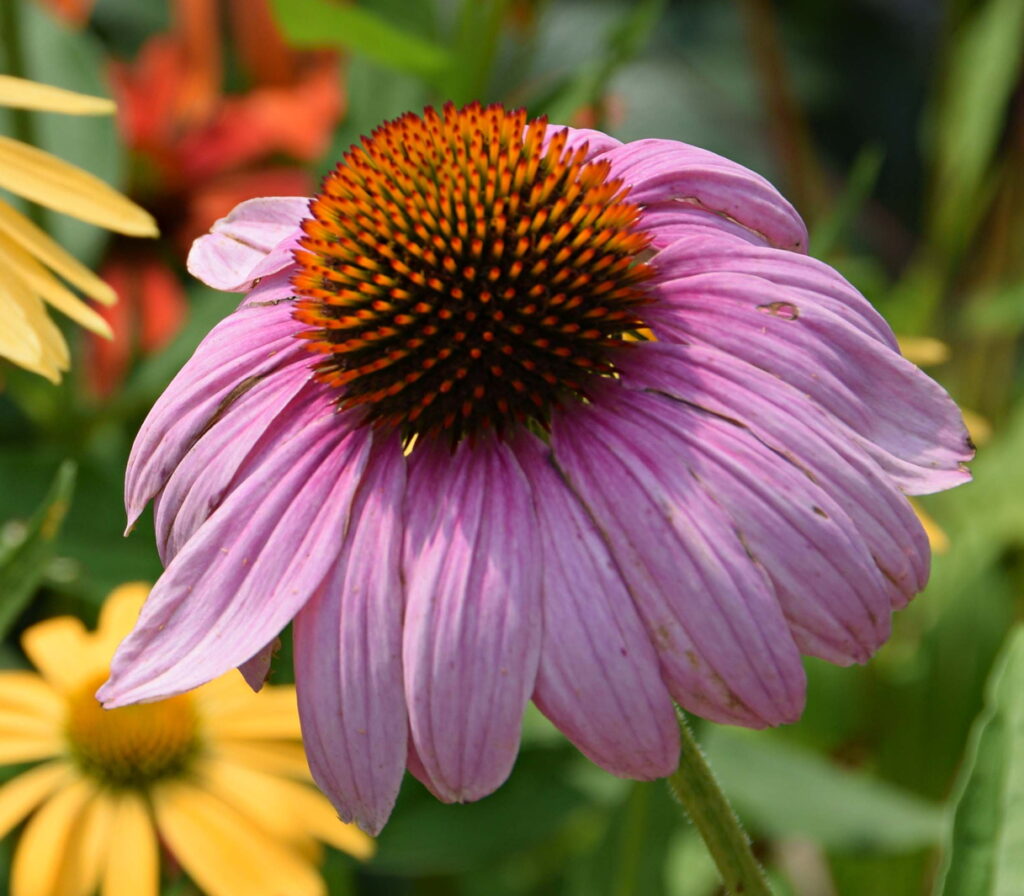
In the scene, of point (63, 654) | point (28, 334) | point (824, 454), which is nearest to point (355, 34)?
point (28, 334)

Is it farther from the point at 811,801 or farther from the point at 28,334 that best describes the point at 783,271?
the point at 811,801

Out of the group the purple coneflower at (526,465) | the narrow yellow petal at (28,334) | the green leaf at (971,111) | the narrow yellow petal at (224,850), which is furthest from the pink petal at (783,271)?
the green leaf at (971,111)

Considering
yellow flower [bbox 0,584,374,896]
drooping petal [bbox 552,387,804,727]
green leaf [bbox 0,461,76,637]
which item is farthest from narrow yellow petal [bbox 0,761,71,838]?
drooping petal [bbox 552,387,804,727]

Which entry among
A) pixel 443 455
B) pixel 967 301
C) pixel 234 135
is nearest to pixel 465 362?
pixel 443 455

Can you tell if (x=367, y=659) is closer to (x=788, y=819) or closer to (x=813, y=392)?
(x=813, y=392)

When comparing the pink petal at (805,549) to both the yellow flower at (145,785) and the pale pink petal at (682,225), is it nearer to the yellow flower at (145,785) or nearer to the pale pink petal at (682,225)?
the pale pink petal at (682,225)

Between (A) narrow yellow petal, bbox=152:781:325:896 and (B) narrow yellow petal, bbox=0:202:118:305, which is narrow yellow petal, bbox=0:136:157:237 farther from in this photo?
(A) narrow yellow petal, bbox=152:781:325:896
